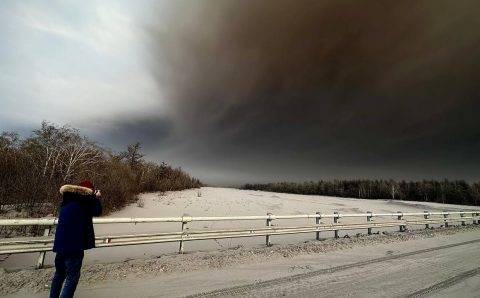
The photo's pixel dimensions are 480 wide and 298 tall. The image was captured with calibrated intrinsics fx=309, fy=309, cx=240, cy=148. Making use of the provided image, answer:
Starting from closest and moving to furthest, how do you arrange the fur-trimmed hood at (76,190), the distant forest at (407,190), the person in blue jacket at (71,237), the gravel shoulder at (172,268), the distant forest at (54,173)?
the person in blue jacket at (71,237)
the fur-trimmed hood at (76,190)
the gravel shoulder at (172,268)
the distant forest at (54,173)
the distant forest at (407,190)

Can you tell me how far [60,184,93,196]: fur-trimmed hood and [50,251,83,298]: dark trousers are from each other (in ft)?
3.16

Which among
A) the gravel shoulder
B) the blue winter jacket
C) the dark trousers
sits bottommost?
the gravel shoulder

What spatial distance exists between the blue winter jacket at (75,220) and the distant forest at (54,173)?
32.2ft

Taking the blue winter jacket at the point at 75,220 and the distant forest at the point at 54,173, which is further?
the distant forest at the point at 54,173

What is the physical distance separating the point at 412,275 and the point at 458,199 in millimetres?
115551

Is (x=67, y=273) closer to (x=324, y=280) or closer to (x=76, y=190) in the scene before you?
(x=76, y=190)

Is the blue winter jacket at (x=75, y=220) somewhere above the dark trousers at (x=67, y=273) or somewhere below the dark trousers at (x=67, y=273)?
above

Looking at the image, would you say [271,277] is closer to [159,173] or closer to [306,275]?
[306,275]

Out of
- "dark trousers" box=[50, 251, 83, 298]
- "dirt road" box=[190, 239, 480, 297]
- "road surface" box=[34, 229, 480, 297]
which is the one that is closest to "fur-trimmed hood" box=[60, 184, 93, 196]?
"dark trousers" box=[50, 251, 83, 298]

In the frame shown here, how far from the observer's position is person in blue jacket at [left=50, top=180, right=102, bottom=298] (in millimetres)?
4867

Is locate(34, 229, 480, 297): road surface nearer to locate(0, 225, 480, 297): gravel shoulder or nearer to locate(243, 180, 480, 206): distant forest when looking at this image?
locate(0, 225, 480, 297): gravel shoulder

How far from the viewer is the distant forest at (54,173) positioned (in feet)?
45.3

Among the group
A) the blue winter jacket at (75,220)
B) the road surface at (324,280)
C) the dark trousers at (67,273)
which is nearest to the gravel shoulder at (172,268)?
the road surface at (324,280)

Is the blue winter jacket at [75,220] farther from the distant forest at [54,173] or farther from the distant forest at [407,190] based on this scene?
the distant forest at [407,190]
